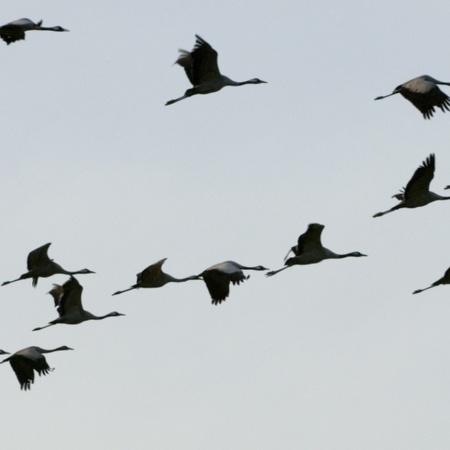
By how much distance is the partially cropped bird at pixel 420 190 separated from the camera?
103 ft

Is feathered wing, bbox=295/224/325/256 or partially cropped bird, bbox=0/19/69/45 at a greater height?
partially cropped bird, bbox=0/19/69/45

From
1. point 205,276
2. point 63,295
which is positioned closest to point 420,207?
point 205,276

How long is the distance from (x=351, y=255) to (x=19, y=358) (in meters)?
6.40

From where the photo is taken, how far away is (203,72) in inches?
1296

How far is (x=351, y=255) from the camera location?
34875 mm

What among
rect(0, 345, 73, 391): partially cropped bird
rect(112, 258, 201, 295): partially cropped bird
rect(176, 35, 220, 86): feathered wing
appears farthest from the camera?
rect(112, 258, 201, 295): partially cropped bird

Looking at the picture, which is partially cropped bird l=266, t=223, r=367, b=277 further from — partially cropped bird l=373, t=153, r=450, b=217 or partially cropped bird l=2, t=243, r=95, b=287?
partially cropped bird l=2, t=243, r=95, b=287

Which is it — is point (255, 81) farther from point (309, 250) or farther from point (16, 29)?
point (16, 29)

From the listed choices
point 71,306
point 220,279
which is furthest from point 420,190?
point 71,306

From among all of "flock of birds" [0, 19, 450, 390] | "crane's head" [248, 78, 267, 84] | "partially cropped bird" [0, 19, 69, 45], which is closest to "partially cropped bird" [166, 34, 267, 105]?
"flock of birds" [0, 19, 450, 390]

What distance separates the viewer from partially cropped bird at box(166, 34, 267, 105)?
32.4 metres

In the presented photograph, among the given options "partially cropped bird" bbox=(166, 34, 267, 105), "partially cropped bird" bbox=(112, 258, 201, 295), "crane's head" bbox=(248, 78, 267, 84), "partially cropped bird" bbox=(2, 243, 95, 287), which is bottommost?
"partially cropped bird" bbox=(112, 258, 201, 295)

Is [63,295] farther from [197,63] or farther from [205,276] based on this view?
[197,63]

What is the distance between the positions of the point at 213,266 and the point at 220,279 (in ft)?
0.91
